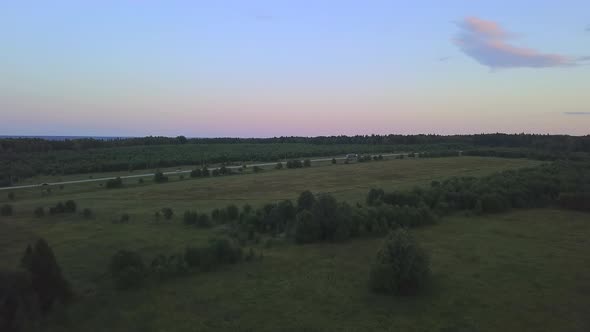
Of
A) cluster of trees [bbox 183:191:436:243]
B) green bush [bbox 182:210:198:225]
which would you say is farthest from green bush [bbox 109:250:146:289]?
green bush [bbox 182:210:198:225]

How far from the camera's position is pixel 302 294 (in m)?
16.5

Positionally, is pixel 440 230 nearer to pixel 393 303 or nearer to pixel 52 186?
pixel 393 303

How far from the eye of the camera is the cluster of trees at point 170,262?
55.8ft

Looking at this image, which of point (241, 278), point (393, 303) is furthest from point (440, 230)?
point (241, 278)

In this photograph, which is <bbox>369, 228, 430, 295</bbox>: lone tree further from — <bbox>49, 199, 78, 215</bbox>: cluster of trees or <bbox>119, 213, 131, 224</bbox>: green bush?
<bbox>49, 199, 78, 215</bbox>: cluster of trees

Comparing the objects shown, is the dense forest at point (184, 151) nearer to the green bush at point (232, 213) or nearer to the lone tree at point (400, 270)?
the green bush at point (232, 213)

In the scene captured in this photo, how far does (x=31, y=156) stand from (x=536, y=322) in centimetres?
8641

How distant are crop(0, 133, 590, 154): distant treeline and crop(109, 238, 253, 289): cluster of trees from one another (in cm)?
8310

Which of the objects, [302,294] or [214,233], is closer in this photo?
[302,294]

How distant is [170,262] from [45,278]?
16.3ft

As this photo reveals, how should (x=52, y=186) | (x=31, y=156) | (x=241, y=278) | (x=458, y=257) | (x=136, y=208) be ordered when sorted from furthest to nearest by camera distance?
(x=31, y=156) < (x=52, y=186) < (x=136, y=208) < (x=458, y=257) < (x=241, y=278)

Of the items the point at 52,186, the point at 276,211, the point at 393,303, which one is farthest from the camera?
the point at 52,186

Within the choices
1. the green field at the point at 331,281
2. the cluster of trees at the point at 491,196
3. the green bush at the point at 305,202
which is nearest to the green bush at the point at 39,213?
the green field at the point at 331,281

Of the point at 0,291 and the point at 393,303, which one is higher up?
the point at 0,291
